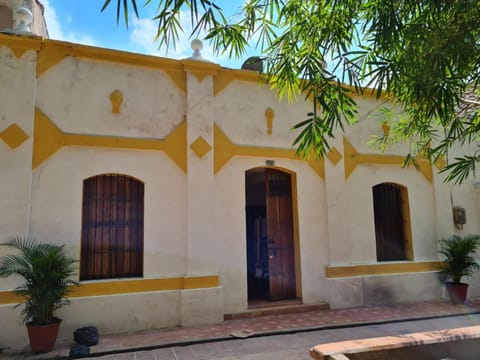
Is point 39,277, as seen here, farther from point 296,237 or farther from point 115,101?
point 296,237

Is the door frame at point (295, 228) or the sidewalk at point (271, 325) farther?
the door frame at point (295, 228)

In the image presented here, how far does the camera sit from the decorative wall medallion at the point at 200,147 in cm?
647

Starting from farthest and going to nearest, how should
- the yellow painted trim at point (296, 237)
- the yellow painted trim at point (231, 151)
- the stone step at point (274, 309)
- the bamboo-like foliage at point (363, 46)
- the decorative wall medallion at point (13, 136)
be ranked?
the yellow painted trim at point (296, 237) → the yellow painted trim at point (231, 151) → the stone step at point (274, 309) → the decorative wall medallion at point (13, 136) → the bamboo-like foliage at point (363, 46)

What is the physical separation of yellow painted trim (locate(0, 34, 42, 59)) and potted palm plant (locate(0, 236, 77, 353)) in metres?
3.11

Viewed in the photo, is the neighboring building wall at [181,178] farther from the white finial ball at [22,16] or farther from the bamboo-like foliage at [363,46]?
the bamboo-like foliage at [363,46]

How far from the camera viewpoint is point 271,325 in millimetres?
5938

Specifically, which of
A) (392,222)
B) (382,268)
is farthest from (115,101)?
(392,222)

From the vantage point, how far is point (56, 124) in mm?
5770

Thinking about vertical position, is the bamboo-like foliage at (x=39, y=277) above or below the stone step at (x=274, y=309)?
above

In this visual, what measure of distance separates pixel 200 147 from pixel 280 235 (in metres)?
2.51

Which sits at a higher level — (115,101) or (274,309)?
(115,101)

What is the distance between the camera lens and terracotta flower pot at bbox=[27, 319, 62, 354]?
4727 mm

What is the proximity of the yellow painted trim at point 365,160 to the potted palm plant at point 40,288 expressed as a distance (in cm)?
581

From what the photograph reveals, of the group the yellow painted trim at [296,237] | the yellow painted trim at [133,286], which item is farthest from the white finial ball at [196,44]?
the yellow painted trim at [133,286]
